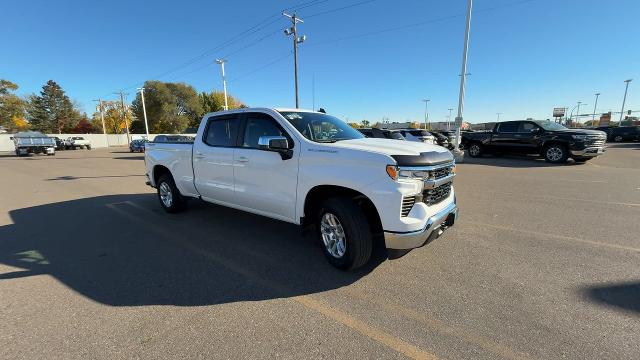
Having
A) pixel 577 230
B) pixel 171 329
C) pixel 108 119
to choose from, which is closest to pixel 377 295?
pixel 171 329

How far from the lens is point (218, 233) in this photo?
501 centimetres

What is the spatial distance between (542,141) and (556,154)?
0.80 meters

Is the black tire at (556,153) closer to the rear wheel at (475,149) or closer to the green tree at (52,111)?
the rear wheel at (475,149)

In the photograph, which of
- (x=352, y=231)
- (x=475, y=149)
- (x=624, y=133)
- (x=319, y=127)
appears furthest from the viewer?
(x=624, y=133)

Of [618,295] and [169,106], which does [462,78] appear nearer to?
[618,295]

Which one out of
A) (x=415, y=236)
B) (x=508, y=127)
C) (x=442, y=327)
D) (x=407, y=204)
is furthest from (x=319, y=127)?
(x=508, y=127)

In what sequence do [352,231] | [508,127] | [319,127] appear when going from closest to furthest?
[352,231], [319,127], [508,127]

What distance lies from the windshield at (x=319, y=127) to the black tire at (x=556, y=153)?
1294 centimetres

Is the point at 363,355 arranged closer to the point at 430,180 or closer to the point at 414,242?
the point at 414,242

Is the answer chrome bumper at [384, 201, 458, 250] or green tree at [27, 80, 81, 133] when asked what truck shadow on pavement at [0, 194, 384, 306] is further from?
green tree at [27, 80, 81, 133]

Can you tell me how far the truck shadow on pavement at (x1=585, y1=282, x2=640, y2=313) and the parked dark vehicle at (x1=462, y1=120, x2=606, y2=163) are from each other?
12.3m

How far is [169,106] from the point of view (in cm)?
6338

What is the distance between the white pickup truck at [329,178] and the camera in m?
3.15

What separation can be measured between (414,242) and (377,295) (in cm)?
66
